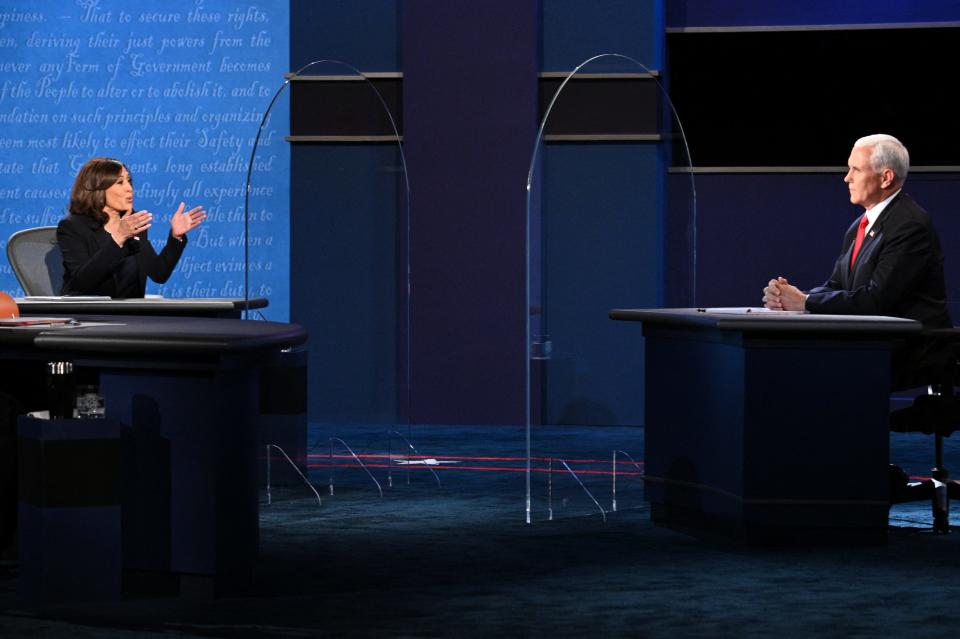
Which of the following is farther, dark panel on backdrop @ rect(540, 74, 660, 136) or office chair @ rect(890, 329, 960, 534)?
dark panel on backdrop @ rect(540, 74, 660, 136)

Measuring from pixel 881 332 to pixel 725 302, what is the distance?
4.11 m

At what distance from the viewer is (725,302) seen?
909cm

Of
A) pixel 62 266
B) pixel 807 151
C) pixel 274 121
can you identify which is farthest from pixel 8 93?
pixel 807 151

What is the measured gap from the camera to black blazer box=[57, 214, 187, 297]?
630cm

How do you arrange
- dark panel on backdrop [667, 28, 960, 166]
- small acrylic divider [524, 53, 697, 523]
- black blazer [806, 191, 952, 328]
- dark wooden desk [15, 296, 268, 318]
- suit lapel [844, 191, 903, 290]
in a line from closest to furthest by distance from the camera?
1. black blazer [806, 191, 952, 328]
2. suit lapel [844, 191, 903, 290]
3. dark wooden desk [15, 296, 268, 318]
4. small acrylic divider [524, 53, 697, 523]
5. dark panel on backdrop [667, 28, 960, 166]

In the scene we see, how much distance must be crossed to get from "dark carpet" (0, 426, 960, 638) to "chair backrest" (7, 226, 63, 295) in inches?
51.7

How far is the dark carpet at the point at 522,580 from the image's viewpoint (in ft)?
12.9

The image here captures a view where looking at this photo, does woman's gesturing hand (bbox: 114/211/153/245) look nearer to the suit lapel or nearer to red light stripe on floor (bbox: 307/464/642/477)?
red light stripe on floor (bbox: 307/464/642/477)

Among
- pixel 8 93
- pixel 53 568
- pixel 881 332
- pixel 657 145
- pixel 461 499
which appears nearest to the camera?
pixel 53 568

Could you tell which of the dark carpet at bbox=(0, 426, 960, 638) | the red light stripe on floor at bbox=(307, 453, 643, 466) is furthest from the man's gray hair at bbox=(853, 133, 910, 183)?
the red light stripe on floor at bbox=(307, 453, 643, 466)

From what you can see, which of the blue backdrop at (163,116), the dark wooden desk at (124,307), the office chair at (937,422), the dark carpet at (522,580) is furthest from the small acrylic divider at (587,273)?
the blue backdrop at (163,116)

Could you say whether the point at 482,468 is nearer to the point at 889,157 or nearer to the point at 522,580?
the point at 889,157

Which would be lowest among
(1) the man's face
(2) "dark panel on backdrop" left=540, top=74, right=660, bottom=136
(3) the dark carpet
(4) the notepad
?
(3) the dark carpet

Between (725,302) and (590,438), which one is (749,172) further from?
(590,438)
